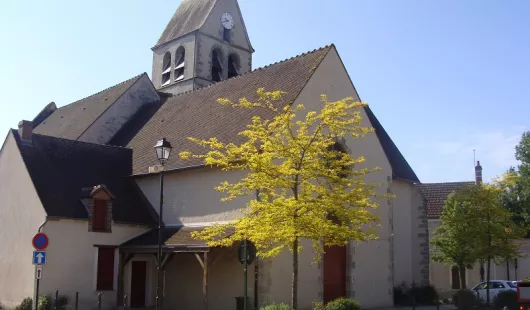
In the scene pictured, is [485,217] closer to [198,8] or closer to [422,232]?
[422,232]

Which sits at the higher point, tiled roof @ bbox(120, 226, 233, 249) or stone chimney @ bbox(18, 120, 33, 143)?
stone chimney @ bbox(18, 120, 33, 143)

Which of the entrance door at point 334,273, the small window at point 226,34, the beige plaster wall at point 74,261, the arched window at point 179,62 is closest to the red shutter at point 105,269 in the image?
the beige plaster wall at point 74,261

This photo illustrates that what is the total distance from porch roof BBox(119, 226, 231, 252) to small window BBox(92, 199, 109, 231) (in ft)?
3.19

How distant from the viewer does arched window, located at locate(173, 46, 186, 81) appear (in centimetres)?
3541

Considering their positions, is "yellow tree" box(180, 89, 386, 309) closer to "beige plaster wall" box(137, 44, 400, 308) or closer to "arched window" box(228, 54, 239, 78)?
"beige plaster wall" box(137, 44, 400, 308)

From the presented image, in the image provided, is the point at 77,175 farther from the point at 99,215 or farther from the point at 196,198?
the point at 196,198

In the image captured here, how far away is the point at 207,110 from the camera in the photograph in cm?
2431

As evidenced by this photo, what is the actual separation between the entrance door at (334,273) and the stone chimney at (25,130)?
11602 mm

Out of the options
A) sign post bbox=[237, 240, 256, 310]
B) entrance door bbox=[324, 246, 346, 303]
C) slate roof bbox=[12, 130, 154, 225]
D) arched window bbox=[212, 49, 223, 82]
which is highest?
arched window bbox=[212, 49, 223, 82]

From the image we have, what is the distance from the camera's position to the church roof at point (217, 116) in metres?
21.2

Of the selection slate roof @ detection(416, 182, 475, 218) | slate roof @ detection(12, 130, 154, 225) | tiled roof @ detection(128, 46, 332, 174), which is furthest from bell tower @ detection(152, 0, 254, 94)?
slate roof @ detection(416, 182, 475, 218)

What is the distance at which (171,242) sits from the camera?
19703 mm

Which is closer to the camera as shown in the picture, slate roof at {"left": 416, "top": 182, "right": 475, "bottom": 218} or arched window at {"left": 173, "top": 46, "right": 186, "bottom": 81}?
arched window at {"left": 173, "top": 46, "right": 186, "bottom": 81}

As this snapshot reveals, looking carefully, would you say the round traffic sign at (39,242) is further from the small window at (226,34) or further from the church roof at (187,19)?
the small window at (226,34)
